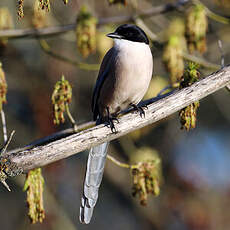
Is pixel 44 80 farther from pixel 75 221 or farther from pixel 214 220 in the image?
pixel 214 220

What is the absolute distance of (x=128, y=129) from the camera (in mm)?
4250

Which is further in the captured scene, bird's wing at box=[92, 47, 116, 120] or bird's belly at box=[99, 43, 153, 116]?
bird's wing at box=[92, 47, 116, 120]

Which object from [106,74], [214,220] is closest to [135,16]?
[106,74]

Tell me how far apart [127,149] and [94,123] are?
2.16 meters

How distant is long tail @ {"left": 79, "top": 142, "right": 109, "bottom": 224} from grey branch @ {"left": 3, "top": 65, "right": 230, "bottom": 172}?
76 cm

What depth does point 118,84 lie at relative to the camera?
5074 millimetres

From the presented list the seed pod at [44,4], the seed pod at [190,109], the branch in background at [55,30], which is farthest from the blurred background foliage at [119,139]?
the seed pod at [44,4]

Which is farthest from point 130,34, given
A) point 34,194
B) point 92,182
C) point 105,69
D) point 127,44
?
point 34,194

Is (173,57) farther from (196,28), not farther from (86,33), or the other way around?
(86,33)

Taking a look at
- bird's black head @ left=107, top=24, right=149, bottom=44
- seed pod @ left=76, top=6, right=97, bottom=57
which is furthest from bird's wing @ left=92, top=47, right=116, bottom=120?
seed pod @ left=76, top=6, right=97, bottom=57

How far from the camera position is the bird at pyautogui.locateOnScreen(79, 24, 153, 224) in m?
4.77

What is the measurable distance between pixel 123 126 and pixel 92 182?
892mm

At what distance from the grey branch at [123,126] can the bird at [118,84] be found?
1.59 ft

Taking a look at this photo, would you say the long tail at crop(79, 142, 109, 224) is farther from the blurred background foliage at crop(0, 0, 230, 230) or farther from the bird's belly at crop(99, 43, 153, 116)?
the blurred background foliage at crop(0, 0, 230, 230)
